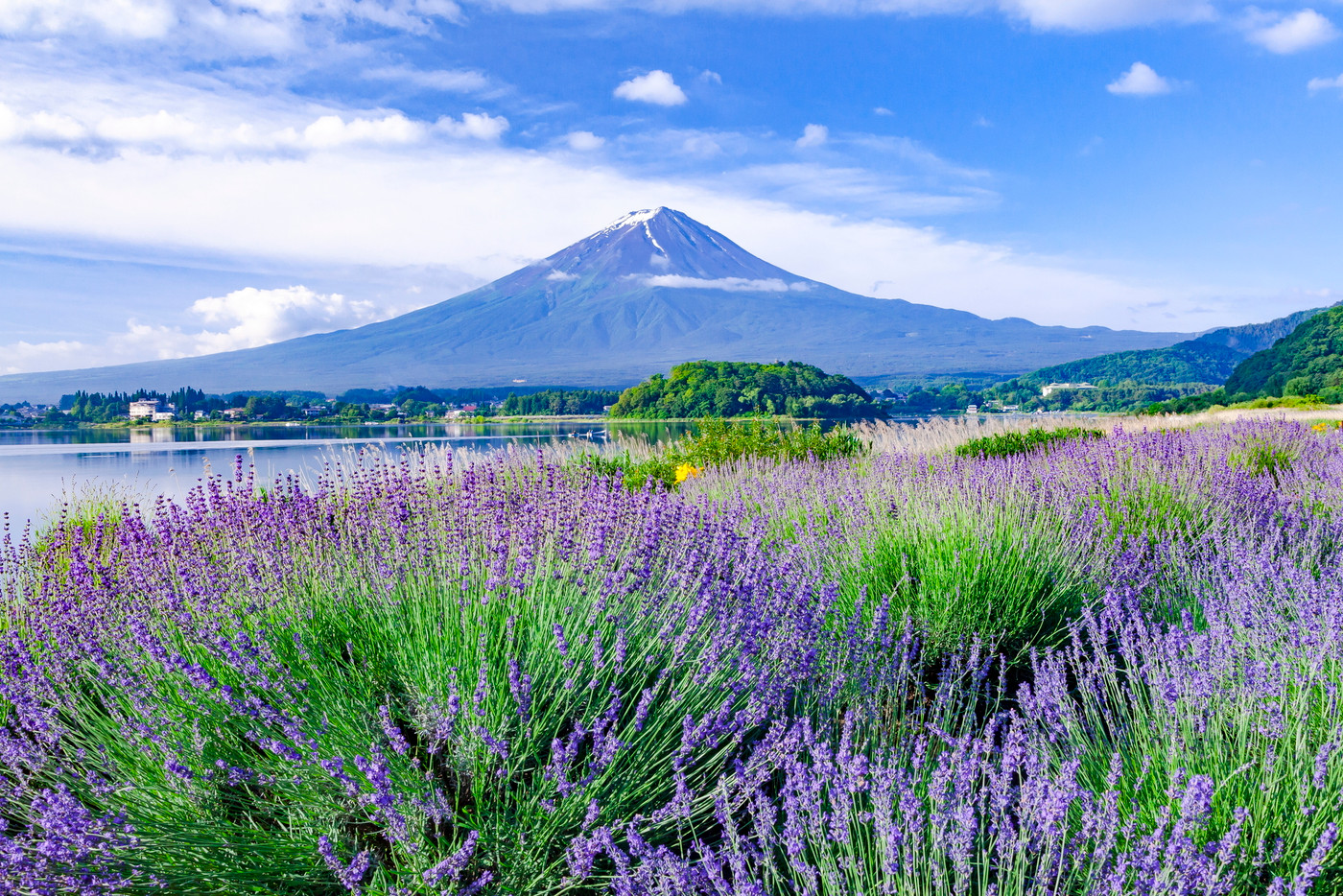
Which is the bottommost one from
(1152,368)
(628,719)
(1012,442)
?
(628,719)

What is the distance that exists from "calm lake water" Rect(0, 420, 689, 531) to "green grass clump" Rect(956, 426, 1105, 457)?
546 centimetres

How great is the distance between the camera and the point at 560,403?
190 ft

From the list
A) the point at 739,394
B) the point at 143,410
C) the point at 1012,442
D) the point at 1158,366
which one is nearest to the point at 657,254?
the point at 1158,366

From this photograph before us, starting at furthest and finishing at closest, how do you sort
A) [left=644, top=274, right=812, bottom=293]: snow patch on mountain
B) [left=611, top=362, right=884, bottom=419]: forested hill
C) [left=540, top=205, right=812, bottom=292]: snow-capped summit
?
[left=644, top=274, right=812, bottom=293]: snow patch on mountain < [left=540, top=205, right=812, bottom=292]: snow-capped summit < [left=611, top=362, right=884, bottom=419]: forested hill

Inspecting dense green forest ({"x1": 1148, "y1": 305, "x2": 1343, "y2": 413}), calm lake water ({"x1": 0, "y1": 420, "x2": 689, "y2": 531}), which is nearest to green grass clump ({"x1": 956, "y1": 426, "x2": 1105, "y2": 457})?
calm lake water ({"x1": 0, "y1": 420, "x2": 689, "y2": 531})

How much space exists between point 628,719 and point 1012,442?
9.79 m

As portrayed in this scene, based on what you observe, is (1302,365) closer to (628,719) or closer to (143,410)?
(628,719)

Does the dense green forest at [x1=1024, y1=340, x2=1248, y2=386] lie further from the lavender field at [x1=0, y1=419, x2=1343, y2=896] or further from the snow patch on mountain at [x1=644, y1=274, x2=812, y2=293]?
the lavender field at [x1=0, y1=419, x2=1343, y2=896]

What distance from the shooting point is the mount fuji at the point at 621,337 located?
126688 millimetres

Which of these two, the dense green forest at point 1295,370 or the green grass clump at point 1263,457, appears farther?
the dense green forest at point 1295,370

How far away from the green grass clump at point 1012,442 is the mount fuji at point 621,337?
100 m

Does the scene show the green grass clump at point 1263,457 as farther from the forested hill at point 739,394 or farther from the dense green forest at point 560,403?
the dense green forest at point 560,403

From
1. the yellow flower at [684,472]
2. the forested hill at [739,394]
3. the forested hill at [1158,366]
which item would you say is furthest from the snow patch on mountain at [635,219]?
the yellow flower at [684,472]

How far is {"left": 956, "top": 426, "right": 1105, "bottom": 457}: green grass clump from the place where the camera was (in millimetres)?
10227
